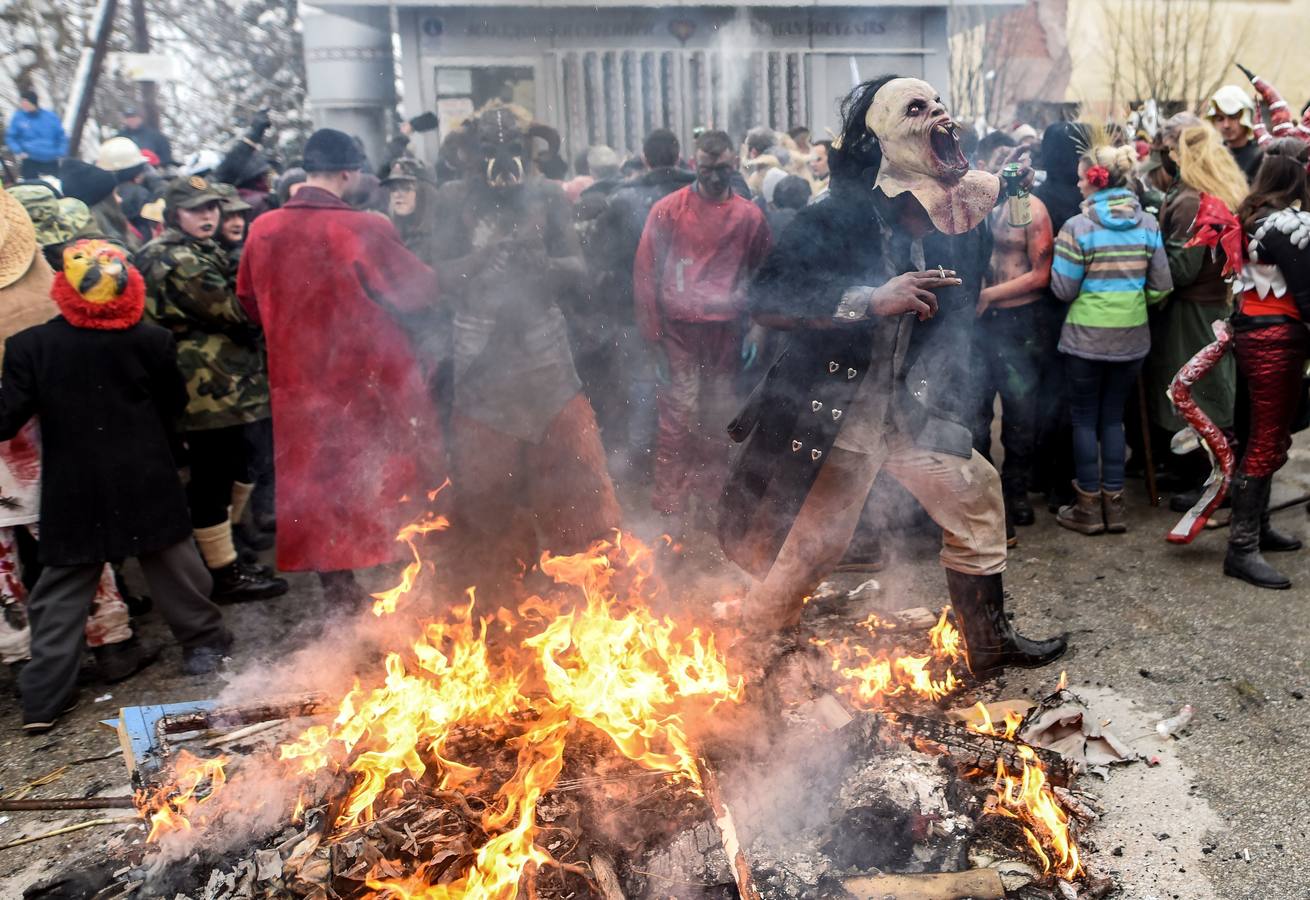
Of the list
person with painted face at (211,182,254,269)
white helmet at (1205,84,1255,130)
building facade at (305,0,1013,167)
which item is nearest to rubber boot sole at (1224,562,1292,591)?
white helmet at (1205,84,1255,130)

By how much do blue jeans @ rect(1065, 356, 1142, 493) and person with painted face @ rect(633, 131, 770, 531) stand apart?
2.02 metres

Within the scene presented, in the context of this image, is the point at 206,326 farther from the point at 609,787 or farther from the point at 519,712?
the point at 609,787

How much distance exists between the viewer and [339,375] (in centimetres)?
476

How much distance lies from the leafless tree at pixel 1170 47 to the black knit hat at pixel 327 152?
20.3m

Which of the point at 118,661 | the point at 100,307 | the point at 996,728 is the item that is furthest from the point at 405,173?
the point at 996,728

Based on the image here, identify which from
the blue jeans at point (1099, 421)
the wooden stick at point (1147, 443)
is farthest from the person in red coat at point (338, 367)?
the wooden stick at point (1147, 443)

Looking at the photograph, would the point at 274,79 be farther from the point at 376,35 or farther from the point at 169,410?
the point at 169,410

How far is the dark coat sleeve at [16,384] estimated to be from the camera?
4.19 metres

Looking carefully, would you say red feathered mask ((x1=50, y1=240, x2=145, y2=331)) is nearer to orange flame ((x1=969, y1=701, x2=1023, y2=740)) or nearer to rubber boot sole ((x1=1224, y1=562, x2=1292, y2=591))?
orange flame ((x1=969, y1=701, x2=1023, y2=740))

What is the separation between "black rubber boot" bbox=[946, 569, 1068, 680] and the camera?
396cm

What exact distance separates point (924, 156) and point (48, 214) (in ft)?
15.2

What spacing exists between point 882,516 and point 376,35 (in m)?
14.3

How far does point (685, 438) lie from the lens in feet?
20.3

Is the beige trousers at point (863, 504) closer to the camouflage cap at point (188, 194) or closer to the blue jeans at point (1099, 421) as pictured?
the blue jeans at point (1099, 421)
